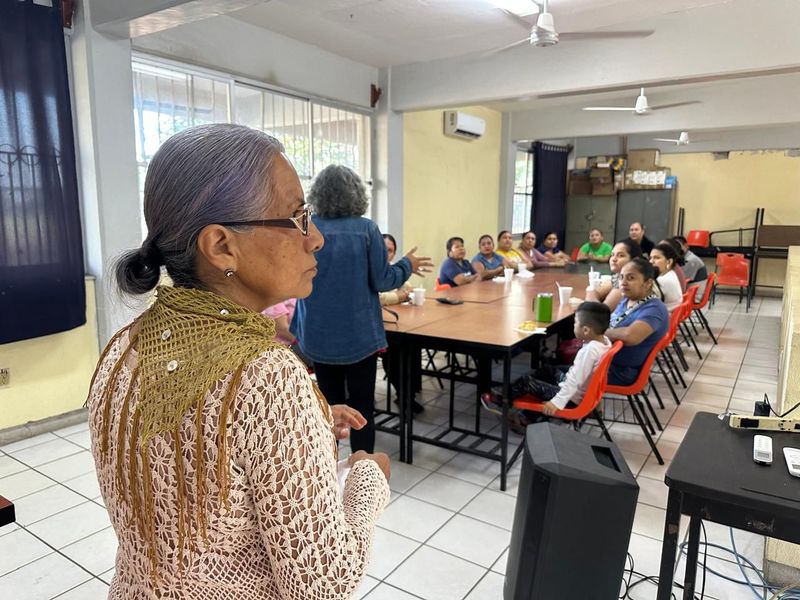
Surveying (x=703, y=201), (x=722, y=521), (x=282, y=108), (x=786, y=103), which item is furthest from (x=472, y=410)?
(x=703, y=201)

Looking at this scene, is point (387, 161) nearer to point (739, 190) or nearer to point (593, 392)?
point (593, 392)

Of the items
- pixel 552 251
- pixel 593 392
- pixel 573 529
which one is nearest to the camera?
pixel 573 529

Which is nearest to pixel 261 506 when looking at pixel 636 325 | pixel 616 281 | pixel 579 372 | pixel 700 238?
pixel 579 372

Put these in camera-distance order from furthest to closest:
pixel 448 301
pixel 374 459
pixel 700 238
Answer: pixel 700 238
pixel 448 301
pixel 374 459

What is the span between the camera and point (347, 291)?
251cm

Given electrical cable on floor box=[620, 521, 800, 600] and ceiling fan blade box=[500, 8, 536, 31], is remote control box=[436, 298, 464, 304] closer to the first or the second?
ceiling fan blade box=[500, 8, 536, 31]

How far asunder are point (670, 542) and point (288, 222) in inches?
48.7

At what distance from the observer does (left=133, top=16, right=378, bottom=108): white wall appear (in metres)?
4.05

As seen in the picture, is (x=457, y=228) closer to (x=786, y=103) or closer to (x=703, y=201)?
(x=786, y=103)

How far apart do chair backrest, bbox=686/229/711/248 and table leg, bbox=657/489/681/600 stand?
956 cm

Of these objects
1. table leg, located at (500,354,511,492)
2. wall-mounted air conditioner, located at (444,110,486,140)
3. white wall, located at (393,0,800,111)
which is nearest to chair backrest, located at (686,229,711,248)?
wall-mounted air conditioner, located at (444,110,486,140)

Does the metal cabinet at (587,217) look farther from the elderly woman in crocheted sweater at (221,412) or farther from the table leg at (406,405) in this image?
the elderly woman in crocheted sweater at (221,412)

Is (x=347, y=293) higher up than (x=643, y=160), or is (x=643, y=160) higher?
(x=643, y=160)

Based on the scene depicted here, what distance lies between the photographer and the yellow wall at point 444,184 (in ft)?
22.4
